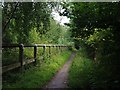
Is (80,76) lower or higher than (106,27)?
lower

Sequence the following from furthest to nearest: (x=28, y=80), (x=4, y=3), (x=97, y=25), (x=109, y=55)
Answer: (x=4, y=3) < (x=28, y=80) < (x=97, y=25) < (x=109, y=55)

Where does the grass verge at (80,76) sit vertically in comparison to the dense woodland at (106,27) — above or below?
below

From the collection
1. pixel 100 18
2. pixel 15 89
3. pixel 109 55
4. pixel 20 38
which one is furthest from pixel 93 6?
pixel 20 38

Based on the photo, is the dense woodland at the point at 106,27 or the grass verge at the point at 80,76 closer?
the dense woodland at the point at 106,27

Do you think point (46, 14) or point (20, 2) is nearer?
point (20, 2)

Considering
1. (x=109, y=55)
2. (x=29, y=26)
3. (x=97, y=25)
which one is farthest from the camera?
(x=29, y=26)

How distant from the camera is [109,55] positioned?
657 centimetres

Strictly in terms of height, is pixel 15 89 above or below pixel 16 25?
below

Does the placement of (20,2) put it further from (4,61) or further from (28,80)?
(28,80)

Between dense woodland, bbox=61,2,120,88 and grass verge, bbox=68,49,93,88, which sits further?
grass verge, bbox=68,49,93,88

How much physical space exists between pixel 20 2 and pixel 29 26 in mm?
1101

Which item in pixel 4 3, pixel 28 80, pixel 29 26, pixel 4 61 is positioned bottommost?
pixel 28 80

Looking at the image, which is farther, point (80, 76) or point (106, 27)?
point (80, 76)

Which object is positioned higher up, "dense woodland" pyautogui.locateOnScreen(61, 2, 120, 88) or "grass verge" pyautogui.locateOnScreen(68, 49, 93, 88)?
"dense woodland" pyautogui.locateOnScreen(61, 2, 120, 88)
